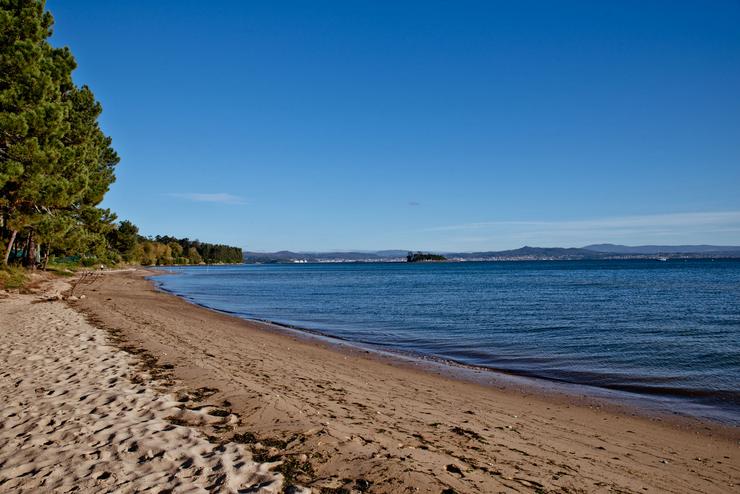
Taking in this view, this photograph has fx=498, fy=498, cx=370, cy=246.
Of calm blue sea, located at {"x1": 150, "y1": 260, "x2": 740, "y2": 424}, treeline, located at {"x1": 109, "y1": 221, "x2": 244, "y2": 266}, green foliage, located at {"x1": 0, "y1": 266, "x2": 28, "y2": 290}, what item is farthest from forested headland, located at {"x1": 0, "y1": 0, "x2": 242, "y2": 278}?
treeline, located at {"x1": 109, "y1": 221, "x2": 244, "y2": 266}

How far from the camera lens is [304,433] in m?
6.66

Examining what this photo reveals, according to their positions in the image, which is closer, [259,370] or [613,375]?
[259,370]

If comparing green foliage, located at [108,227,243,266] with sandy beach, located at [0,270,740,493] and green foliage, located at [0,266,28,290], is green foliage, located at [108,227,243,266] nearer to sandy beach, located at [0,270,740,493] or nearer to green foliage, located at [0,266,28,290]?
green foliage, located at [0,266,28,290]

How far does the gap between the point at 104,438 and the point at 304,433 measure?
2.46 m

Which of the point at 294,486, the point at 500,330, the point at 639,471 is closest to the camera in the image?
the point at 294,486

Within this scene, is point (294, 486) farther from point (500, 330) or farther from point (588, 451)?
point (500, 330)

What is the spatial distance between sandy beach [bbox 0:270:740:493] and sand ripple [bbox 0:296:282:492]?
0.02 metres

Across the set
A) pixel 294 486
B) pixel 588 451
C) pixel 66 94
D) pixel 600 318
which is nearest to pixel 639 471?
pixel 588 451

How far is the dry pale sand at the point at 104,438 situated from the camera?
5.10 m

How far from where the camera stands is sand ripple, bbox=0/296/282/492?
5.09 meters

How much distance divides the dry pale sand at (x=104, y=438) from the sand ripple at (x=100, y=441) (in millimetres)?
11

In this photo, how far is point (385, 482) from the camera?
17.3 ft

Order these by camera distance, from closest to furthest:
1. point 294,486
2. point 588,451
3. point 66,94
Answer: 1. point 294,486
2. point 588,451
3. point 66,94

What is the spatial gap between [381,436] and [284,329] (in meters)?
17.0
